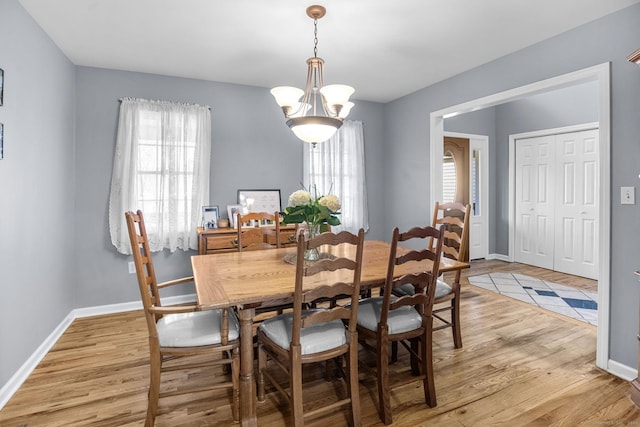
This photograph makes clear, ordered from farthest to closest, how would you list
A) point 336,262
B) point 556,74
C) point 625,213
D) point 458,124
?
point 458,124 < point 556,74 < point 625,213 < point 336,262

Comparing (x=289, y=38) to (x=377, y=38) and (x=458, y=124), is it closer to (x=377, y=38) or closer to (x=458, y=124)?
(x=377, y=38)

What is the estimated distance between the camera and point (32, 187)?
2.51 meters

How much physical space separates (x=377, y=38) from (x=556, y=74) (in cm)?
143

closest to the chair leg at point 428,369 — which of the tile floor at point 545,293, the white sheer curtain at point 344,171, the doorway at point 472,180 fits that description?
the tile floor at point 545,293

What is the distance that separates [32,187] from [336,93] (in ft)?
7.37

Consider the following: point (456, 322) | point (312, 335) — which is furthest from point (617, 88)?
point (312, 335)

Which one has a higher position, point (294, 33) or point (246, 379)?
point (294, 33)

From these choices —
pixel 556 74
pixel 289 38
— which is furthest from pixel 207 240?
pixel 556 74

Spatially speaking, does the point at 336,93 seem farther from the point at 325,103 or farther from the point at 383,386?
the point at 383,386

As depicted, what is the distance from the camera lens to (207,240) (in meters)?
3.53

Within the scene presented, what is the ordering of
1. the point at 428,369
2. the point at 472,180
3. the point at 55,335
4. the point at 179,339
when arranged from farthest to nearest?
the point at 472,180, the point at 55,335, the point at 428,369, the point at 179,339

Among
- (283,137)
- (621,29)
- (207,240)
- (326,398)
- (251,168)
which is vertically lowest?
(326,398)

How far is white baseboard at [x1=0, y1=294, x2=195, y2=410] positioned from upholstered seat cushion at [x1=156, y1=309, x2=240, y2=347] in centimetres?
107

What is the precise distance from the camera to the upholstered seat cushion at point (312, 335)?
5.71 ft
